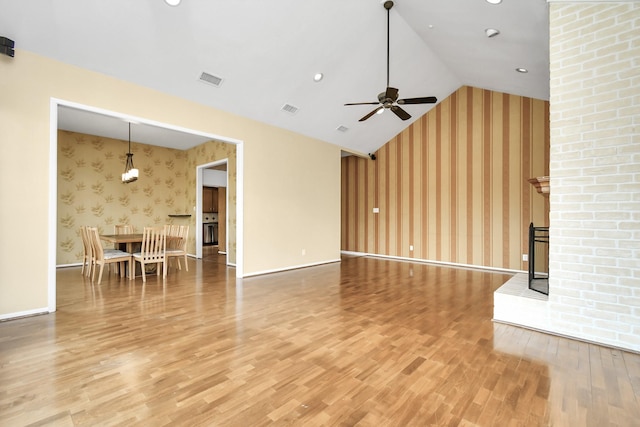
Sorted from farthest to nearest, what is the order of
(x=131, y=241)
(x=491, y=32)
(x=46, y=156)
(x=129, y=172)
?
(x=129, y=172) < (x=131, y=241) < (x=491, y=32) < (x=46, y=156)

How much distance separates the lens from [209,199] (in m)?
10.4

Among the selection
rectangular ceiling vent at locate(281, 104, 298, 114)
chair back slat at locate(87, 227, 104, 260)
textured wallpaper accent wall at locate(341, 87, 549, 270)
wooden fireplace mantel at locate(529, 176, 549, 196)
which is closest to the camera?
wooden fireplace mantel at locate(529, 176, 549, 196)

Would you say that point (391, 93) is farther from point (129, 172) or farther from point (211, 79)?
point (129, 172)

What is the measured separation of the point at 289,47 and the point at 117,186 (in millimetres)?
5716

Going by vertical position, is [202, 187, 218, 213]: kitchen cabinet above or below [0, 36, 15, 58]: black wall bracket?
below

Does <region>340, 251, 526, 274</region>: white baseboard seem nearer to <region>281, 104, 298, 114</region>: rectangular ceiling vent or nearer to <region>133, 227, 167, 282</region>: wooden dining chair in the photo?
<region>281, 104, 298, 114</region>: rectangular ceiling vent

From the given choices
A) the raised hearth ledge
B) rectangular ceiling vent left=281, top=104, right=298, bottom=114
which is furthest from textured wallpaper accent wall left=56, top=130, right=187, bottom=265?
the raised hearth ledge

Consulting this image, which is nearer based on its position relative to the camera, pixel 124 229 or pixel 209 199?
pixel 124 229

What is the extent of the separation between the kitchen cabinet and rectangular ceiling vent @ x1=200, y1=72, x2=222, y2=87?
639 cm

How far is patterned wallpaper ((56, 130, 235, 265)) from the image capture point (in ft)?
21.2

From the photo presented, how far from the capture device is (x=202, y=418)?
1.62m

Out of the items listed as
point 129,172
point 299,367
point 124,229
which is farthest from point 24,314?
point 129,172

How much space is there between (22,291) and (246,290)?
2485mm

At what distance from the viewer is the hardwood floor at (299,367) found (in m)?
1.67
